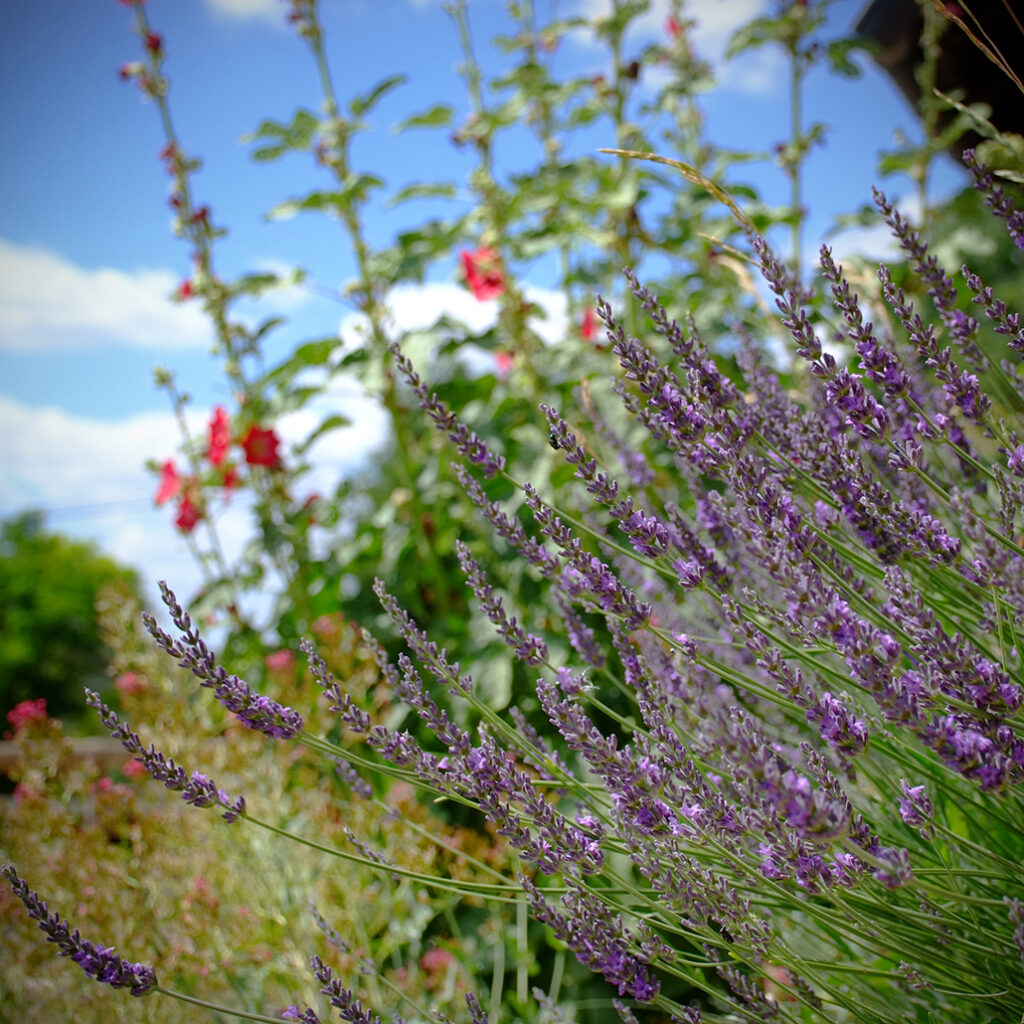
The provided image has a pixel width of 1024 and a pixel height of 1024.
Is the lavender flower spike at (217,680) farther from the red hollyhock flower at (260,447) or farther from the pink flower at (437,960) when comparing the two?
the red hollyhock flower at (260,447)

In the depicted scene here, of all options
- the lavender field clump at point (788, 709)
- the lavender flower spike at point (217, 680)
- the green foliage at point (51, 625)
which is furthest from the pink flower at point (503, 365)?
the green foliage at point (51, 625)

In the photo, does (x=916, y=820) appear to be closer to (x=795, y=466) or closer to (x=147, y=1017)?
(x=795, y=466)

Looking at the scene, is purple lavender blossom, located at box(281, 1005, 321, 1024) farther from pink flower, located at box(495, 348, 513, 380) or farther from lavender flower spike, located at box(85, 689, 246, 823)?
pink flower, located at box(495, 348, 513, 380)

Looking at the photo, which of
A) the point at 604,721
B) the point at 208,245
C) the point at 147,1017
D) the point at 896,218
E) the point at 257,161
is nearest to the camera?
the point at 896,218

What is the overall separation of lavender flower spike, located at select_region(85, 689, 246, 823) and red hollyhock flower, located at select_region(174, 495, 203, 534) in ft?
9.51

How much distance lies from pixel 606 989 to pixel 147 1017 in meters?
1.26

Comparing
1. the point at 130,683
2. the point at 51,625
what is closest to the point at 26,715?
the point at 130,683

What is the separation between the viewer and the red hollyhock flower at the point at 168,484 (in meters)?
3.75

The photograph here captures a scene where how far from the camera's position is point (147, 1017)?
1.76 m

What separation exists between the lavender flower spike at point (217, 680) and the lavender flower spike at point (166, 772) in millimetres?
99

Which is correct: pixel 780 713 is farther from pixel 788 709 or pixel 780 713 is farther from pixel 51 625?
pixel 51 625

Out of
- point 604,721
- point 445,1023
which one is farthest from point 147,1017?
point 604,721

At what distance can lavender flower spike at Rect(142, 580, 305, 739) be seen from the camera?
92 centimetres

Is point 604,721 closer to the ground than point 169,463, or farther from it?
closer to the ground
